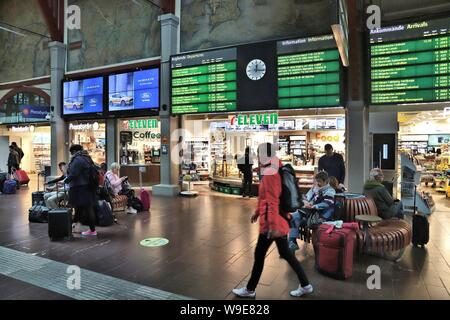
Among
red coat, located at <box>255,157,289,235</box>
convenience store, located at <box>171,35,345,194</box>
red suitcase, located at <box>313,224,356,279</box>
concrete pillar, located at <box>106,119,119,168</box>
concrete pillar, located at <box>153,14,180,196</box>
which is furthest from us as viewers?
concrete pillar, located at <box>106,119,119,168</box>

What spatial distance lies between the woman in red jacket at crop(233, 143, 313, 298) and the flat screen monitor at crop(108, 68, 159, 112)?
8387 millimetres

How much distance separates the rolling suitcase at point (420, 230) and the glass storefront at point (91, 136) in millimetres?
11475

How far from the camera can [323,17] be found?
29.4ft

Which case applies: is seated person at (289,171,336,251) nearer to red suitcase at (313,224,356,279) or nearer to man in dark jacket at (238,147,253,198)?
red suitcase at (313,224,356,279)

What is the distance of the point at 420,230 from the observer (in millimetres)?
5340

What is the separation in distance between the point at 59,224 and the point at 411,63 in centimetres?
796

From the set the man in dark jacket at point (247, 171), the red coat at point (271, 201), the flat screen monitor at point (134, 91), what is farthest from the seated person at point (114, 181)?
the red coat at point (271, 201)

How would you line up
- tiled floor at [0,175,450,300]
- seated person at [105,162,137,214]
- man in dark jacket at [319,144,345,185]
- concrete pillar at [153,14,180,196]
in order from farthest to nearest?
1. concrete pillar at [153,14,180,196]
2. seated person at [105,162,137,214]
3. man in dark jacket at [319,144,345,185]
4. tiled floor at [0,175,450,300]

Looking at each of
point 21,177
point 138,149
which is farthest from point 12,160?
point 138,149

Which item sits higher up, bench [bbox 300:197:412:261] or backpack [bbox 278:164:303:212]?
backpack [bbox 278:164:303:212]

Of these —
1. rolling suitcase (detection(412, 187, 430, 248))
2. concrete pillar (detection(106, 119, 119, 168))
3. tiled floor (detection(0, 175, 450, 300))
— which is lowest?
tiled floor (detection(0, 175, 450, 300))

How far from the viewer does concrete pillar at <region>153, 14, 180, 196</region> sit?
10969mm

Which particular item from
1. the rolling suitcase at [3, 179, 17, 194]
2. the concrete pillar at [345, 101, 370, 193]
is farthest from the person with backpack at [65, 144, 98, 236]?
the rolling suitcase at [3, 179, 17, 194]

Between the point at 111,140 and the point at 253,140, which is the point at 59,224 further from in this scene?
the point at 253,140
